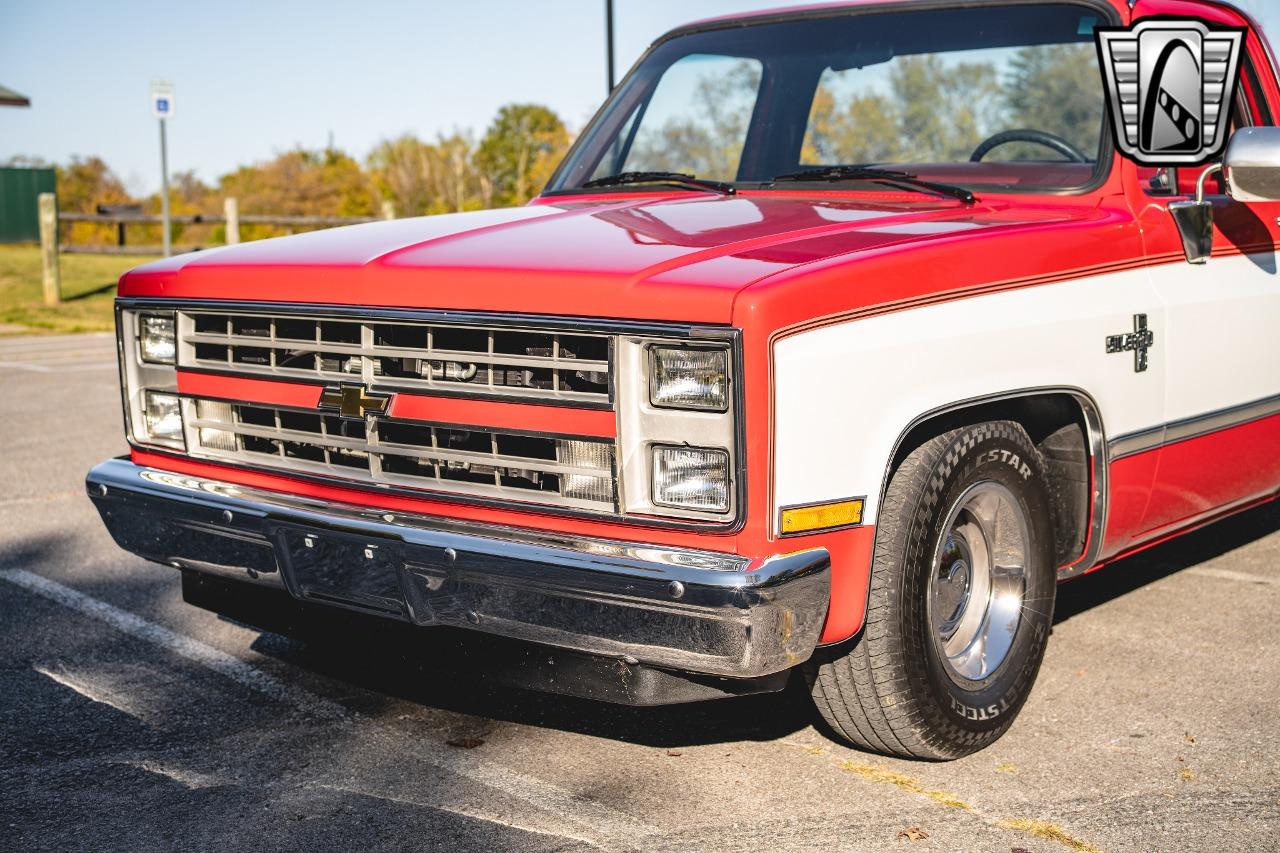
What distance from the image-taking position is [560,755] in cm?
349

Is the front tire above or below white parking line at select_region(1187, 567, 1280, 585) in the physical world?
above

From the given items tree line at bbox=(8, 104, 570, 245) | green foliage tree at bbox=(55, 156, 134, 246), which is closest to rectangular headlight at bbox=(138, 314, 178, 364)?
tree line at bbox=(8, 104, 570, 245)

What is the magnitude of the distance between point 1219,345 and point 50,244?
15920mm

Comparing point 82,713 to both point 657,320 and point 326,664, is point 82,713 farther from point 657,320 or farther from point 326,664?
point 657,320

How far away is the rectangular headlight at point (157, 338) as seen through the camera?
3758 mm

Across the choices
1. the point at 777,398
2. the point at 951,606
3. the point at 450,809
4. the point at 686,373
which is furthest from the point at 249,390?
the point at 951,606

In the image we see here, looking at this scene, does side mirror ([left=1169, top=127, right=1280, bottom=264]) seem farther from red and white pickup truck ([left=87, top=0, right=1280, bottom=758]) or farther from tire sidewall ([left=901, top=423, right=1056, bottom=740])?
tire sidewall ([left=901, top=423, right=1056, bottom=740])

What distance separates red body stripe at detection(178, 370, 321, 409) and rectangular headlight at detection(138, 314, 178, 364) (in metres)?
0.09

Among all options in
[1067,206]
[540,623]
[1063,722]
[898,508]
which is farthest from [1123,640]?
[540,623]

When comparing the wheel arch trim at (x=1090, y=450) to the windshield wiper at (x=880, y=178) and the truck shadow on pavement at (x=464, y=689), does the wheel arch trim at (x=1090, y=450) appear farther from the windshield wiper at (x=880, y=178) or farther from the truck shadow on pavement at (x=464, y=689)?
the truck shadow on pavement at (x=464, y=689)

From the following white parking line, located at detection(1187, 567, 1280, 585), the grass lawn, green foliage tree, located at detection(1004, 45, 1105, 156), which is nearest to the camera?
green foliage tree, located at detection(1004, 45, 1105, 156)

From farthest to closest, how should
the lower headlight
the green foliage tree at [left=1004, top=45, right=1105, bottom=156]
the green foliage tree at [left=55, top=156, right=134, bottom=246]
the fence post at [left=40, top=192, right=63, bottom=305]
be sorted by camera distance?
the green foliage tree at [left=55, top=156, right=134, bottom=246] < the fence post at [left=40, top=192, right=63, bottom=305] < the green foliage tree at [left=1004, top=45, right=1105, bottom=156] < the lower headlight

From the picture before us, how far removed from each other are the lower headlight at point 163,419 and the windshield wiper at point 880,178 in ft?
6.03

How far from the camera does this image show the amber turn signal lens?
286 centimetres
